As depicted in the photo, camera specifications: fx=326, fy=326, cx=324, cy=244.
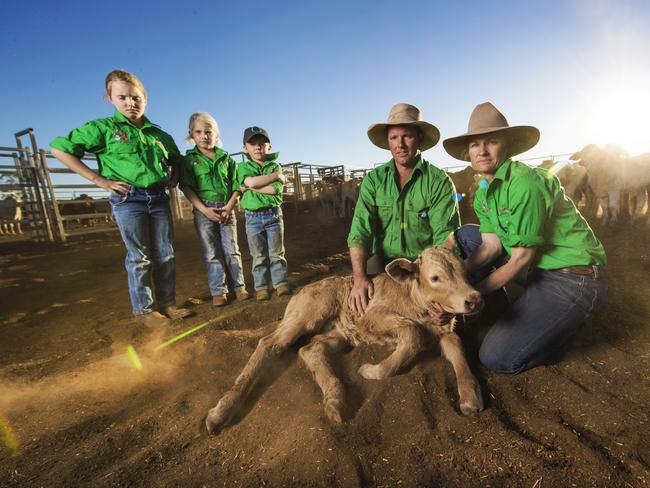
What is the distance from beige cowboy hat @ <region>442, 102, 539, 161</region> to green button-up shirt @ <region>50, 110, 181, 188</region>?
316cm

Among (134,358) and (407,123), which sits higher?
(407,123)

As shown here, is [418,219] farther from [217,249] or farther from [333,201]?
[333,201]

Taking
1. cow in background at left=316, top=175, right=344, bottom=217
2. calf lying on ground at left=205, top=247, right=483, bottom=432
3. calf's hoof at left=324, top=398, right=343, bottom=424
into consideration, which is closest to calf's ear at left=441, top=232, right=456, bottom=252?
calf lying on ground at left=205, top=247, right=483, bottom=432

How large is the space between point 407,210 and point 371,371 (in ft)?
5.46

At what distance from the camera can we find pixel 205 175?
4.40 metres

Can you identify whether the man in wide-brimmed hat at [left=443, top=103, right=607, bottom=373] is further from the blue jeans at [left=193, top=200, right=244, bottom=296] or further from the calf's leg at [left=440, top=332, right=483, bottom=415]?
the blue jeans at [left=193, top=200, right=244, bottom=296]

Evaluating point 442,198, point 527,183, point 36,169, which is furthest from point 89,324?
point 36,169

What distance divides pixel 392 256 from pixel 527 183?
1.49 m

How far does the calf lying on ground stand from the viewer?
2.31 m

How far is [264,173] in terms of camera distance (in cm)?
465

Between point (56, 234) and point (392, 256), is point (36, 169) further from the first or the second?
point (392, 256)

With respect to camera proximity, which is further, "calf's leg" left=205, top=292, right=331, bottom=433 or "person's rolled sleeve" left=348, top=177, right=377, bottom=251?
"person's rolled sleeve" left=348, top=177, right=377, bottom=251

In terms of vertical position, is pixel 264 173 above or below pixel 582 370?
above

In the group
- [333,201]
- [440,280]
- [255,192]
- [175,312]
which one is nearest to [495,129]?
[440,280]
